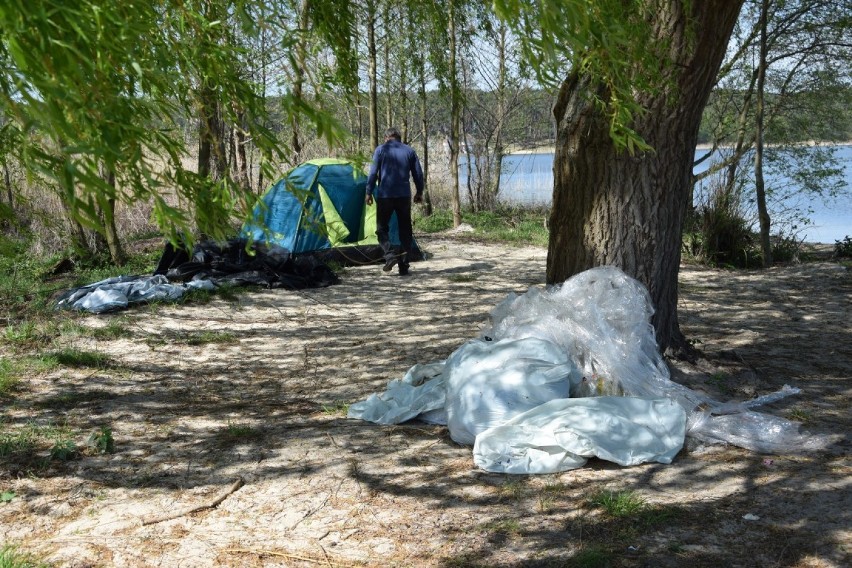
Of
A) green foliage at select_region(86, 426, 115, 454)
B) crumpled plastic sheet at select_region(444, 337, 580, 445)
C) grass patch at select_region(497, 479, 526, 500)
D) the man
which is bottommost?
grass patch at select_region(497, 479, 526, 500)

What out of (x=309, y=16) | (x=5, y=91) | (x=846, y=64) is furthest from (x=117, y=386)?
(x=846, y=64)

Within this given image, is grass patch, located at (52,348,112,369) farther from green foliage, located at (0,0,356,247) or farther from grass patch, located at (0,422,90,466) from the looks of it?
green foliage, located at (0,0,356,247)

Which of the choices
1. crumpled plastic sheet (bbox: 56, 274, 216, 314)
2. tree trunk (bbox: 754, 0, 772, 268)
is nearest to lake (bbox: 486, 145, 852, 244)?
tree trunk (bbox: 754, 0, 772, 268)

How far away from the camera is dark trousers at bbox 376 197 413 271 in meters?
9.30

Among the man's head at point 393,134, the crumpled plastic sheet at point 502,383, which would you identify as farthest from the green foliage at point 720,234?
the crumpled plastic sheet at point 502,383

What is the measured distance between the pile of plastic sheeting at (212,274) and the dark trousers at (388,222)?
33.3 inches

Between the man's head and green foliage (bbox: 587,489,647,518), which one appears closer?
green foliage (bbox: 587,489,647,518)

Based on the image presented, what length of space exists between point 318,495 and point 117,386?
232cm

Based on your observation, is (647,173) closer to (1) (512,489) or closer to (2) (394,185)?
(1) (512,489)

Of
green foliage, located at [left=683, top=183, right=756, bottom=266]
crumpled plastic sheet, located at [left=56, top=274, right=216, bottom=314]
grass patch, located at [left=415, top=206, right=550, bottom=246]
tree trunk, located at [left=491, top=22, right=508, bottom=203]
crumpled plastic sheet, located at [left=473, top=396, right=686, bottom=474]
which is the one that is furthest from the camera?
tree trunk, located at [left=491, top=22, right=508, bottom=203]

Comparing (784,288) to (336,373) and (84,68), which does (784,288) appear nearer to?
(336,373)

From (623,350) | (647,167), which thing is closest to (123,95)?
(623,350)

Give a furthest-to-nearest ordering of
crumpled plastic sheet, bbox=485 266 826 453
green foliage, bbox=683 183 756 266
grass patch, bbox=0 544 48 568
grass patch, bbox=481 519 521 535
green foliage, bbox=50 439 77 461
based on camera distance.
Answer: green foliage, bbox=683 183 756 266 < crumpled plastic sheet, bbox=485 266 826 453 < green foliage, bbox=50 439 77 461 < grass patch, bbox=481 519 521 535 < grass patch, bbox=0 544 48 568

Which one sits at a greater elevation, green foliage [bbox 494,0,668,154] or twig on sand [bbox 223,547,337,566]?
green foliage [bbox 494,0,668,154]
